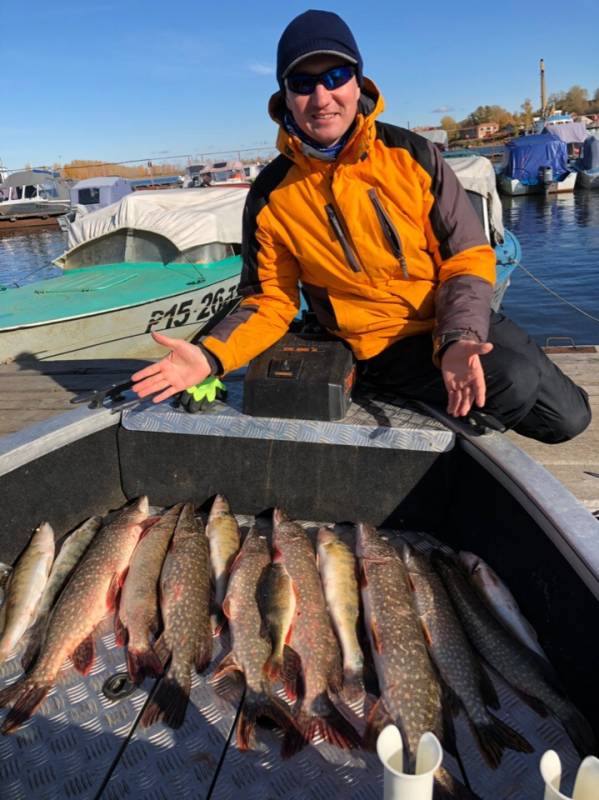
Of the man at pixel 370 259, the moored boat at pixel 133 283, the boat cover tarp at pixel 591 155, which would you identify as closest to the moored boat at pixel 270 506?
the man at pixel 370 259

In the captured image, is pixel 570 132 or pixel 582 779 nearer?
pixel 582 779

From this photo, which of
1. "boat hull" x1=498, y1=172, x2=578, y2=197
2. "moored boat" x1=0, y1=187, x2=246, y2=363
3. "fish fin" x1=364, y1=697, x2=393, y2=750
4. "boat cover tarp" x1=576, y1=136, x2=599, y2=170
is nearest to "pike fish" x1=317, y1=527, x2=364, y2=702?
"fish fin" x1=364, y1=697, x2=393, y2=750

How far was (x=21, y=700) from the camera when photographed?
2125 millimetres

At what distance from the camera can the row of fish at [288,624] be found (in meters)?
2.02

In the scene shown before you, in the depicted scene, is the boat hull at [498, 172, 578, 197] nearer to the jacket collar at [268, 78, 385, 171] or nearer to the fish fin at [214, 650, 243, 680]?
the jacket collar at [268, 78, 385, 171]

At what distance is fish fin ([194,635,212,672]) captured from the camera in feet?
7.48

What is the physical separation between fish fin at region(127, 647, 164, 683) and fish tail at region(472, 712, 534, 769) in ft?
3.92

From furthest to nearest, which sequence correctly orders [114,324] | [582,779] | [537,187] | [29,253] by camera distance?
[537,187] → [29,253] → [114,324] → [582,779]

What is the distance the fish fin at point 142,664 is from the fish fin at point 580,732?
1468 millimetres

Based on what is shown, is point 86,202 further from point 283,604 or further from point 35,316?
point 283,604

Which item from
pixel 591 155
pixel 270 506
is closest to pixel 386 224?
pixel 270 506

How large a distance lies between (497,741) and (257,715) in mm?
816

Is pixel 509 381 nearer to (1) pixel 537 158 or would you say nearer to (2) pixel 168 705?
(2) pixel 168 705

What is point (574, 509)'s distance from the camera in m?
2.08
